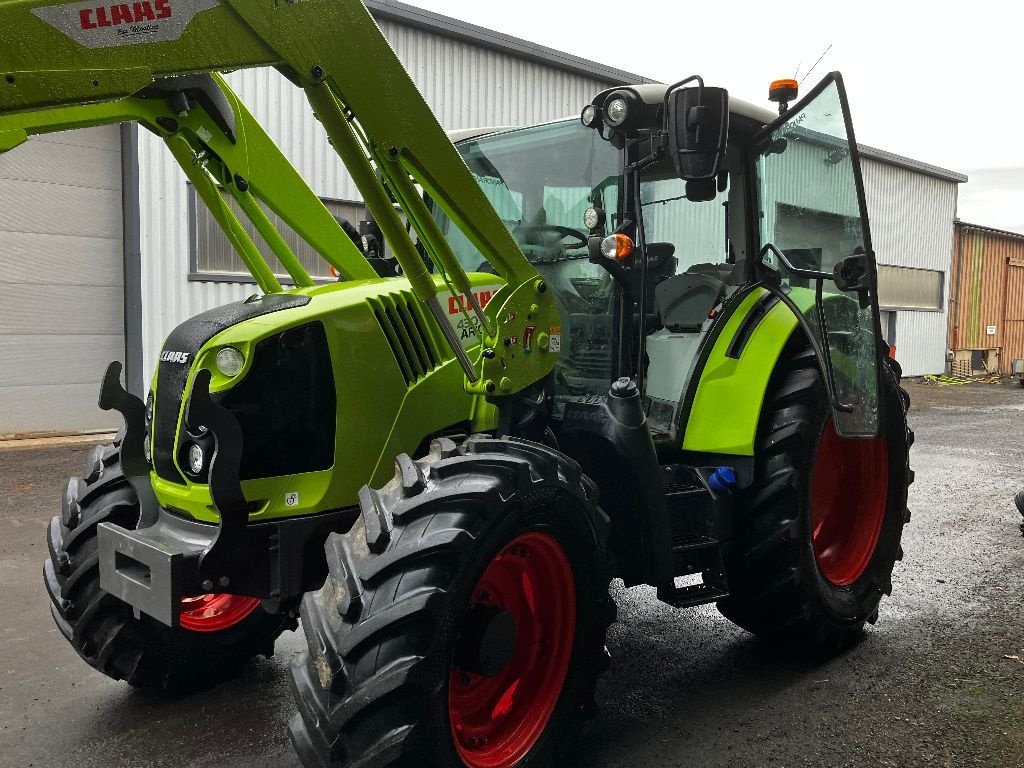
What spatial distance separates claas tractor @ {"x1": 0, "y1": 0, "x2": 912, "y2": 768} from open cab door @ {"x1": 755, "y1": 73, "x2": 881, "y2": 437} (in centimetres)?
1

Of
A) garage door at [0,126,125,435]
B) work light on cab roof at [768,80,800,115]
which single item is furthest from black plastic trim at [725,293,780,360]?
garage door at [0,126,125,435]

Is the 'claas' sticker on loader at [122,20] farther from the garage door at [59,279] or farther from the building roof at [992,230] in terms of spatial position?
the building roof at [992,230]

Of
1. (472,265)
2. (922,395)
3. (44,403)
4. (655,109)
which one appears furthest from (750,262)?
(922,395)

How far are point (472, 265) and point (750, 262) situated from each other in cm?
125

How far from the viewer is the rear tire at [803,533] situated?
341cm

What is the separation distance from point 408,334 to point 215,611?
1.45m

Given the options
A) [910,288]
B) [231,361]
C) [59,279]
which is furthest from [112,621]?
[910,288]

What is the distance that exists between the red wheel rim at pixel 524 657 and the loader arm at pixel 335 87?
58cm

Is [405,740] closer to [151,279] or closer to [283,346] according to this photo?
[283,346]

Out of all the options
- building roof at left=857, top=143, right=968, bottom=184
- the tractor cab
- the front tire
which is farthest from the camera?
building roof at left=857, top=143, right=968, bottom=184

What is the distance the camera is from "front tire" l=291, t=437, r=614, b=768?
218 cm

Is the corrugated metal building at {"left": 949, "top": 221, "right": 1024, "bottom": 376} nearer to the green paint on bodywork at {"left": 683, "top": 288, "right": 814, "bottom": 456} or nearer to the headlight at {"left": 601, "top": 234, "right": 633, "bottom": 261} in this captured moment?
the green paint on bodywork at {"left": 683, "top": 288, "right": 814, "bottom": 456}

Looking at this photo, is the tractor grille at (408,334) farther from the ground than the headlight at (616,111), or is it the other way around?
the headlight at (616,111)

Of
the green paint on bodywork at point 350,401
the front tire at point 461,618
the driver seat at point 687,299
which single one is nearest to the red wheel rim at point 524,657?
the front tire at point 461,618
